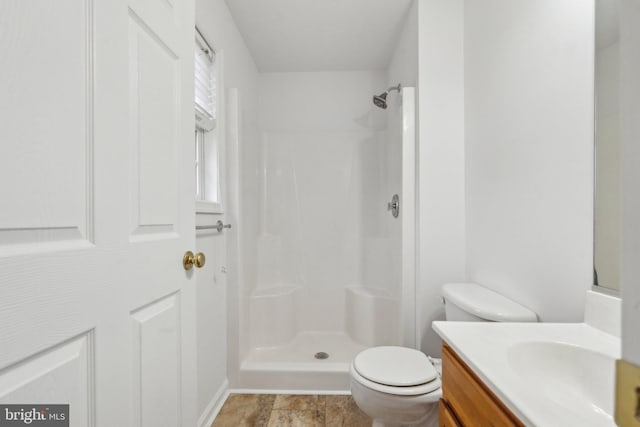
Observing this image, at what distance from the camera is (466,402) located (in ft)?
2.47

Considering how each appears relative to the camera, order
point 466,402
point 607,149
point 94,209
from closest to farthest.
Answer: point 94,209 → point 466,402 → point 607,149

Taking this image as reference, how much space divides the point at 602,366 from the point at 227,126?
1908 mm

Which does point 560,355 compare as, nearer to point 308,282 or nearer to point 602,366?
point 602,366

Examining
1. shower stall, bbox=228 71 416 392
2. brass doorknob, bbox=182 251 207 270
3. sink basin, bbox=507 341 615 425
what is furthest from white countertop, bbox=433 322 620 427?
shower stall, bbox=228 71 416 392

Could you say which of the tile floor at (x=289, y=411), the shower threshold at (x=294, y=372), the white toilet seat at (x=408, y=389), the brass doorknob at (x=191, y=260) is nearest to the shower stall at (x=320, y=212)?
the shower threshold at (x=294, y=372)

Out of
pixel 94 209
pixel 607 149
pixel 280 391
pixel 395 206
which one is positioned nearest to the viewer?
pixel 94 209

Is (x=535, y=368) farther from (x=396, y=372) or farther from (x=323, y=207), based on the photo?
(x=323, y=207)

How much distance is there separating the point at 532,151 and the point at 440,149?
59 cm

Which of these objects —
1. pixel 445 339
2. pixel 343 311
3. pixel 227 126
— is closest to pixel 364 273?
pixel 343 311

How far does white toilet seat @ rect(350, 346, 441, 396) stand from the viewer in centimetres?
126

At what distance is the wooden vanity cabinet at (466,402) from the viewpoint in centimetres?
62

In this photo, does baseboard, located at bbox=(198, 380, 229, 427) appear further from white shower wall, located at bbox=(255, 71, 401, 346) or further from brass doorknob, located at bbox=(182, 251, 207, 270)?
brass doorknob, located at bbox=(182, 251, 207, 270)

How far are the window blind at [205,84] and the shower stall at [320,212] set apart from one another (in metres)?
0.65

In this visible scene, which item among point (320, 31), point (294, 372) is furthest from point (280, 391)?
point (320, 31)
